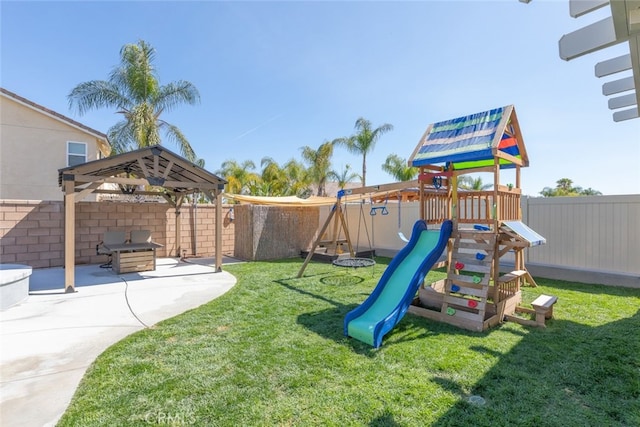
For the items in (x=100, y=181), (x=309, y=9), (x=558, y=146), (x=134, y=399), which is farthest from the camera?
(x=558, y=146)

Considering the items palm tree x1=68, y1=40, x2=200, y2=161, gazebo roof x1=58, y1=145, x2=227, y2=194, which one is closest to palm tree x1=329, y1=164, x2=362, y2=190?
palm tree x1=68, y1=40, x2=200, y2=161

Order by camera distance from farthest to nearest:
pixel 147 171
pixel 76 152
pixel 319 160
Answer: pixel 319 160, pixel 76 152, pixel 147 171

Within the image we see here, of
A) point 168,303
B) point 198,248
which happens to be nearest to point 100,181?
point 168,303

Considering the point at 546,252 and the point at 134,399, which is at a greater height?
the point at 546,252

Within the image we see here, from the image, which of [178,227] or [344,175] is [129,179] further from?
[344,175]

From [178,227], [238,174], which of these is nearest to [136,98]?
[178,227]

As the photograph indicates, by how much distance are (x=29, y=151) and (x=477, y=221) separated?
15.2 m

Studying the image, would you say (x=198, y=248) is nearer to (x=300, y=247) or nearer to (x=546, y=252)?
(x=300, y=247)

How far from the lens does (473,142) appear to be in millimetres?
4883

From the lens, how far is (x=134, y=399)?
255 centimetres

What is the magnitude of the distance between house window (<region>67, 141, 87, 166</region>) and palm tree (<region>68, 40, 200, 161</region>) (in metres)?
1.44

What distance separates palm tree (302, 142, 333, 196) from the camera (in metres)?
24.9

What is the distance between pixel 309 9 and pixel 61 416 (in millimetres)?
9277

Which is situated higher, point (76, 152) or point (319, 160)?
point (319, 160)
